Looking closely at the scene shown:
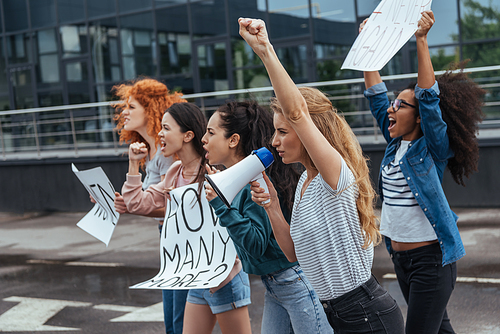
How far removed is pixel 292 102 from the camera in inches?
75.9

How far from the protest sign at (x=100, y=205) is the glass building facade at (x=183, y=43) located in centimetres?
1013

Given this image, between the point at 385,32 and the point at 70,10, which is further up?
the point at 70,10

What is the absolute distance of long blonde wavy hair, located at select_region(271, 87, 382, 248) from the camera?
7.08ft

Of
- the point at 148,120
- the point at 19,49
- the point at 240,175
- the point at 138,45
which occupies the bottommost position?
the point at 240,175

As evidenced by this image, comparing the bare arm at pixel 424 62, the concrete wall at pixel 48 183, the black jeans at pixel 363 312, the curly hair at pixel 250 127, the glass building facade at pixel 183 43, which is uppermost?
the glass building facade at pixel 183 43

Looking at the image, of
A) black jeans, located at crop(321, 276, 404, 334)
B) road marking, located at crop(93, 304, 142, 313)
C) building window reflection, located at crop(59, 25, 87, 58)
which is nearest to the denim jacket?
black jeans, located at crop(321, 276, 404, 334)

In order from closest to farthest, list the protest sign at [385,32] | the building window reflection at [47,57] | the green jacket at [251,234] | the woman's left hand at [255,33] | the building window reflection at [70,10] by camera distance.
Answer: the woman's left hand at [255,33] < the green jacket at [251,234] < the protest sign at [385,32] < the building window reflection at [70,10] < the building window reflection at [47,57]

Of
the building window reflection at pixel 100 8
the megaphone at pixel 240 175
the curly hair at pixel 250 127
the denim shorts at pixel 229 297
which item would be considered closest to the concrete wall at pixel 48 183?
the building window reflection at pixel 100 8

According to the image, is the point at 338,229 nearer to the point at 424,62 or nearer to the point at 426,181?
the point at 426,181

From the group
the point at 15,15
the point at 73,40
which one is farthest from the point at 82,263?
the point at 15,15

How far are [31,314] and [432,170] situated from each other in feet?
14.0

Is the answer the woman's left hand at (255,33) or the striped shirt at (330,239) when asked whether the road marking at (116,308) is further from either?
the woman's left hand at (255,33)

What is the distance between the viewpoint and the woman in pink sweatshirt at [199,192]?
10.0 ft

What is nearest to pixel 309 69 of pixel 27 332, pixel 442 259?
pixel 27 332
